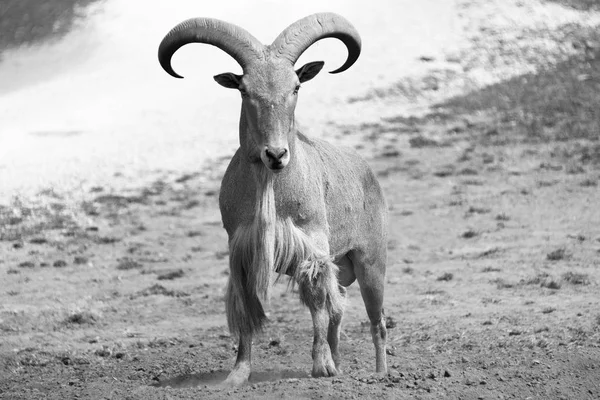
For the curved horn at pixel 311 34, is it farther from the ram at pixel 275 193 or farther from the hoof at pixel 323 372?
the hoof at pixel 323 372

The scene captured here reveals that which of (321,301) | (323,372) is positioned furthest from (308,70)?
(323,372)

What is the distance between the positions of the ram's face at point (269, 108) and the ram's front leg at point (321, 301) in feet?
3.63

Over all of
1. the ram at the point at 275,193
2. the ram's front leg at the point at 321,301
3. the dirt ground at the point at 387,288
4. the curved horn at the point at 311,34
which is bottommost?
the dirt ground at the point at 387,288

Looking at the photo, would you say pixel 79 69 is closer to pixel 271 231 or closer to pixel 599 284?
pixel 599 284

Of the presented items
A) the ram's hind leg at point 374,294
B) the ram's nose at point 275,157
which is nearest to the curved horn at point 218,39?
the ram's nose at point 275,157

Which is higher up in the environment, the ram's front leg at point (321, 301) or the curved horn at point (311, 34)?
the curved horn at point (311, 34)

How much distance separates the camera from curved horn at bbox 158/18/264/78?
26.2ft

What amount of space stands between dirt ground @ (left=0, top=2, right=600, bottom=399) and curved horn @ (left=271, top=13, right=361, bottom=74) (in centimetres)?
274

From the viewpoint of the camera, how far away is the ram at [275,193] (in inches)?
307

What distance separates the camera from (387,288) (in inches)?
520

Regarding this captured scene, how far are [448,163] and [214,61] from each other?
9389 millimetres

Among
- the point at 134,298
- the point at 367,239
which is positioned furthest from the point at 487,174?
the point at 367,239

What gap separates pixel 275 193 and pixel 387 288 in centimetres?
547

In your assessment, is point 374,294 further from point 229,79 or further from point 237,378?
point 229,79
